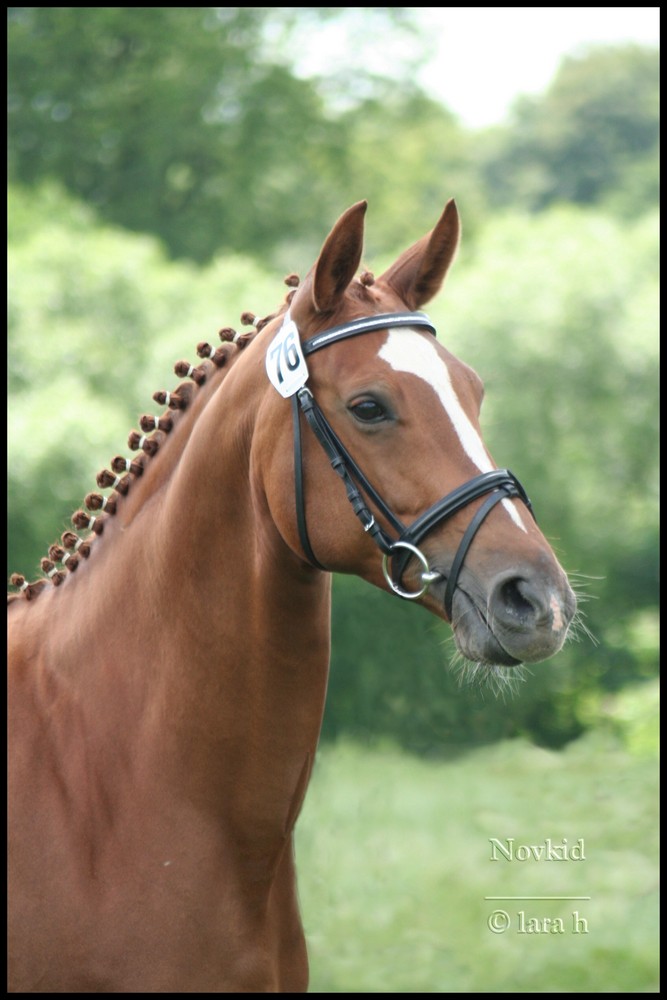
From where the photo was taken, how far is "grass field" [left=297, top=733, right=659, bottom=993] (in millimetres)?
6016

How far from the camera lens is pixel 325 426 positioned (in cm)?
286

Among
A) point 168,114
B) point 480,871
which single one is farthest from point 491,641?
point 168,114

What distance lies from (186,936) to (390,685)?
176 inches

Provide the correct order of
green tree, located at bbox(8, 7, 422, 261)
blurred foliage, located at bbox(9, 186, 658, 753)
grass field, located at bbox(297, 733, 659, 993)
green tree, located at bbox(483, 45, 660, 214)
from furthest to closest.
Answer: green tree, located at bbox(483, 45, 660, 214) → green tree, located at bbox(8, 7, 422, 261) → blurred foliage, located at bbox(9, 186, 658, 753) → grass field, located at bbox(297, 733, 659, 993)

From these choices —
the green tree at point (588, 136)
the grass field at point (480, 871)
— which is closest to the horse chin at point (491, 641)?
the grass field at point (480, 871)

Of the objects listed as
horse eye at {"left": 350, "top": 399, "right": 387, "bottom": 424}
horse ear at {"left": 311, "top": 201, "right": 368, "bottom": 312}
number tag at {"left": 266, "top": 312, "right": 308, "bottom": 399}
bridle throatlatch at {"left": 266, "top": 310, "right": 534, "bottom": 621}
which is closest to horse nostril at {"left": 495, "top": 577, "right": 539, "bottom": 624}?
bridle throatlatch at {"left": 266, "top": 310, "right": 534, "bottom": 621}

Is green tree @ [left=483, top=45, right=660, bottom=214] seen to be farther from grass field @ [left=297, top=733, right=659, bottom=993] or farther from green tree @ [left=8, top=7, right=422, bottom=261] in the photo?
grass field @ [left=297, top=733, right=659, bottom=993]

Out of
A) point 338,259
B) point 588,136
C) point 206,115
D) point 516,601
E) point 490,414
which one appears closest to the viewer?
Result: point 516,601

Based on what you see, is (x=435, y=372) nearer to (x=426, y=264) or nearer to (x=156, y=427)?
(x=426, y=264)

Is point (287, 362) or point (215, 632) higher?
point (287, 362)

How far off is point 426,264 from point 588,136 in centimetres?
4061

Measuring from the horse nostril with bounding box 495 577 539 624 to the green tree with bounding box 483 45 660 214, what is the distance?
3141 cm

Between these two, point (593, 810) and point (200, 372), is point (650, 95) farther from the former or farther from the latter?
point (200, 372)

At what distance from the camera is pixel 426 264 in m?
3.18
